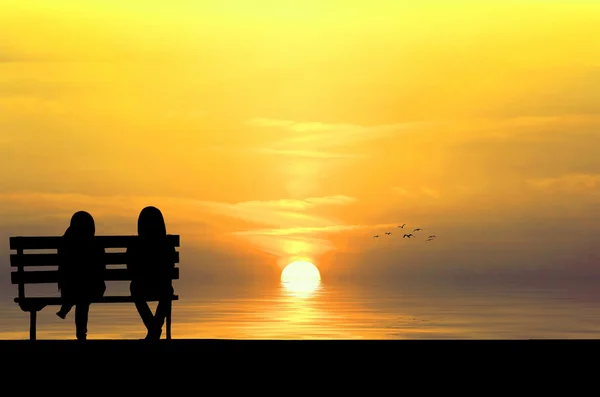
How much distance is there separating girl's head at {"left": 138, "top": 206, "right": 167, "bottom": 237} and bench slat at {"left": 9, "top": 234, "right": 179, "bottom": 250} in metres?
0.43

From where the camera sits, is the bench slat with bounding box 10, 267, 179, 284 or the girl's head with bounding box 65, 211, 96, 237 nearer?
the girl's head with bounding box 65, 211, 96, 237

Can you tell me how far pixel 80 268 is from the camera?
12781mm

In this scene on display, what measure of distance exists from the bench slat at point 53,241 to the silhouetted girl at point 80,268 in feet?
1.05

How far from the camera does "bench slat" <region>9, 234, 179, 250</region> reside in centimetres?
1320

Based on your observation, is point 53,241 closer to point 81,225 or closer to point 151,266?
point 81,225

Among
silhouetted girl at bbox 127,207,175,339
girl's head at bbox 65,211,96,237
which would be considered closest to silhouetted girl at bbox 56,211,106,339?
girl's head at bbox 65,211,96,237

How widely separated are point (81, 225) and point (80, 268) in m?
0.54

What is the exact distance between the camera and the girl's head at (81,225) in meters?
12.7
